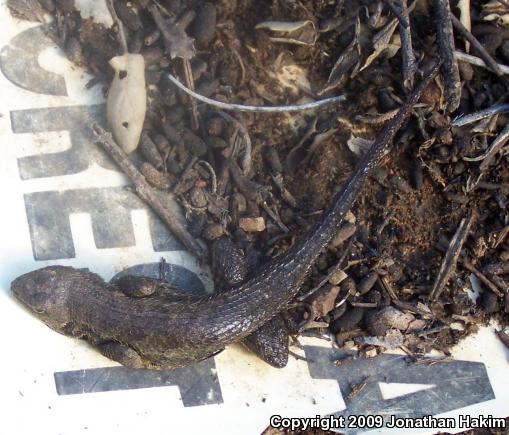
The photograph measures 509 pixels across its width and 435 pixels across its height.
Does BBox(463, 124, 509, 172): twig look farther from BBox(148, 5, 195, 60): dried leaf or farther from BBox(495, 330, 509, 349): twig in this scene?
BBox(148, 5, 195, 60): dried leaf

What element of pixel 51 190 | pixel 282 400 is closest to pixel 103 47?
pixel 51 190

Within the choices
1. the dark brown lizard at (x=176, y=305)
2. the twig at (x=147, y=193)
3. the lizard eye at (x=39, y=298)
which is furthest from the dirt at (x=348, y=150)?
the lizard eye at (x=39, y=298)

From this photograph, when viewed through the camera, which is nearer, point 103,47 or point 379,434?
point 379,434

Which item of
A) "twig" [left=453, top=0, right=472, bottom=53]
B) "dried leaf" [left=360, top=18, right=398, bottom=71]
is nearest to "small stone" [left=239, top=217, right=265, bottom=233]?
"dried leaf" [left=360, top=18, right=398, bottom=71]

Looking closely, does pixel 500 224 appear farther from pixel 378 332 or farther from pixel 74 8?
pixel 74 8

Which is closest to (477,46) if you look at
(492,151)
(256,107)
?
(492,151)

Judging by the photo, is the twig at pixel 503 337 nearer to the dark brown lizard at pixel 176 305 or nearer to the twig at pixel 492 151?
the twig at pixel 492 151
